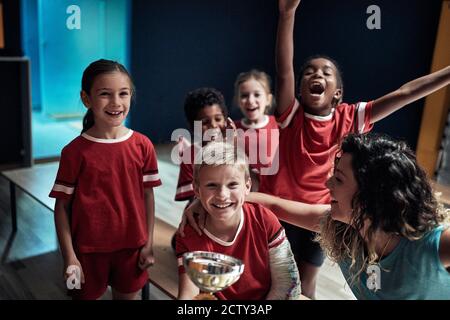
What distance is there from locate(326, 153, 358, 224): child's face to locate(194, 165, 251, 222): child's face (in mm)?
125

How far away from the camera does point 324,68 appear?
672 millimetres

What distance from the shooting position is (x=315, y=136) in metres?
0.68

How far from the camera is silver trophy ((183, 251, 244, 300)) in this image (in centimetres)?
48

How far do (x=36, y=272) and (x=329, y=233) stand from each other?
4.96ft

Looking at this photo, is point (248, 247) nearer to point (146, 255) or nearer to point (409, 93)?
point (146, 255)

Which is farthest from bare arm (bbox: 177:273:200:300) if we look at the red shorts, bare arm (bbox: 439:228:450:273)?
bare arm (bbox: 439:228:450:273)

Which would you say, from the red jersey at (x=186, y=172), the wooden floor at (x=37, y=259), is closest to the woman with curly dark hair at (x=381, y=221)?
the red jersey at (x=186, y=172)

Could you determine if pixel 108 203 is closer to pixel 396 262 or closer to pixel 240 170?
pixel 240 170

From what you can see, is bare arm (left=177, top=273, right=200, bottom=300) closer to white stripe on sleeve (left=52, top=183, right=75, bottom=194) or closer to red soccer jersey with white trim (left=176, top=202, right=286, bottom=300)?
red soccer jersey with white trim (left=176, top=202, right=286, bottom=300)

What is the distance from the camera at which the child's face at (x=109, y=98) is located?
0.55m

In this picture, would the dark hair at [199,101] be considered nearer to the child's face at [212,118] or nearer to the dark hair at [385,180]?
the child's face at [212,118]

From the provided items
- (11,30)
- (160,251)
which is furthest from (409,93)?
(11,30)

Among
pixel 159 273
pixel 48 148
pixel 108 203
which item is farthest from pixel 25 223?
pixel 108 203

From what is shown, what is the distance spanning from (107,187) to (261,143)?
0.25 metres
